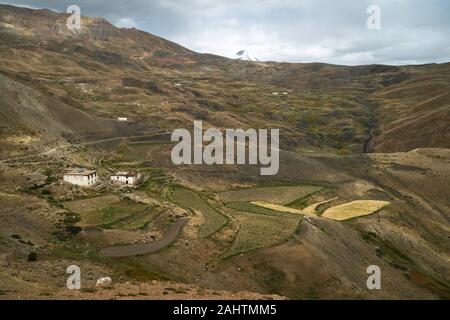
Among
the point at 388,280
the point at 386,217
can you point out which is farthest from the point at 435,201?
the point at 388,280

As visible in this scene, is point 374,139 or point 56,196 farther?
point 374,139

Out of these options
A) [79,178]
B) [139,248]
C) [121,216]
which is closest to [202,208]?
[121,216]

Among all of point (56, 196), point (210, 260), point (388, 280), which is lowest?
point (388, 280)

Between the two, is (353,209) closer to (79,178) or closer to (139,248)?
(139,248)

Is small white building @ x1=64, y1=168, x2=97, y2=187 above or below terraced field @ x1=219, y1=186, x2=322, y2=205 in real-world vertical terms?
above

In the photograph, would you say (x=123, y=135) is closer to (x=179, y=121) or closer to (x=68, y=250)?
(x=179, y=121)

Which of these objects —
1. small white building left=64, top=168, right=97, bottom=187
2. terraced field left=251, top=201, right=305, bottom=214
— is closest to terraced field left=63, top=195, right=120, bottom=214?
small white building left=64, top=168, right=97, bottom=187

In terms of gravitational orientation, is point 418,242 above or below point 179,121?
below

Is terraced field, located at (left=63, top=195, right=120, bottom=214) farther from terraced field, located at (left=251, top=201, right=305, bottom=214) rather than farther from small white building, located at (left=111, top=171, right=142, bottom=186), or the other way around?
terraced field, located at (left=251, top=201, right=305, bottom=214)
